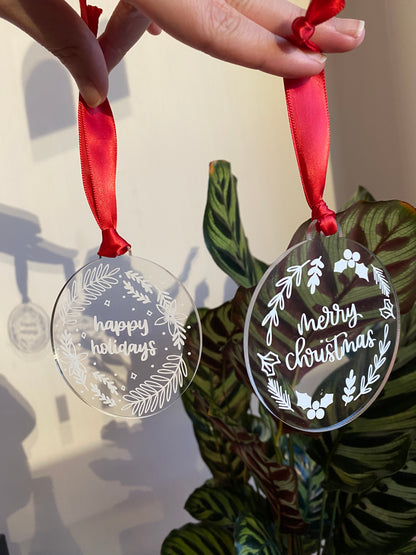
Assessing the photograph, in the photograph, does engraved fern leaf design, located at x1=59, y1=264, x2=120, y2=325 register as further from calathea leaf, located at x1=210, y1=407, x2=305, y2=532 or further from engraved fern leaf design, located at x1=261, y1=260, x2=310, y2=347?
calathea leaf, located at x1=210, y1=407, x2=305, y2=532

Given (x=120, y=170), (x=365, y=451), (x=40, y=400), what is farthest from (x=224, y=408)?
(x=120, y=170)

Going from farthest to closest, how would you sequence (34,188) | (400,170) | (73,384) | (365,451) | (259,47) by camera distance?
1. (400,170)
2. (34,188)
3. (365,451)
4. (73,384)
5. (259,47)

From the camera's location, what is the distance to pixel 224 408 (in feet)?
2.99

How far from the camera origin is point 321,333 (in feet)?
1.51

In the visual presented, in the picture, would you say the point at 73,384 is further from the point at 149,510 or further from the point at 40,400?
the point at 149,510

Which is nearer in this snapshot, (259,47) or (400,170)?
(259,47)

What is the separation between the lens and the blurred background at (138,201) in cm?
103

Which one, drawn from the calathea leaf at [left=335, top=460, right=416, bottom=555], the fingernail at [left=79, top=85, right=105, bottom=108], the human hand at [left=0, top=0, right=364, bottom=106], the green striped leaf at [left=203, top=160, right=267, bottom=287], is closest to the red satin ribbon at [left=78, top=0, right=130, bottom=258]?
the fingernail at [left=79, top=85, right=105, bottom=108]

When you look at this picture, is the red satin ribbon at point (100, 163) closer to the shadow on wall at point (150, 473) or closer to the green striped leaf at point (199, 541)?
the green striped leaf at point (199, 541)

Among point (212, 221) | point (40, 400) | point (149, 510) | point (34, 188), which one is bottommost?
point (149, 510)

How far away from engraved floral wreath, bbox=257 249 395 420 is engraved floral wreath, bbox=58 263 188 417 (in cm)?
9

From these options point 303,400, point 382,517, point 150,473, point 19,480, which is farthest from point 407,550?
point 19,480

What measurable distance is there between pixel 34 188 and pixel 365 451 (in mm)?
673

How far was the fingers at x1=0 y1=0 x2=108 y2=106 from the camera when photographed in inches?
16.6
